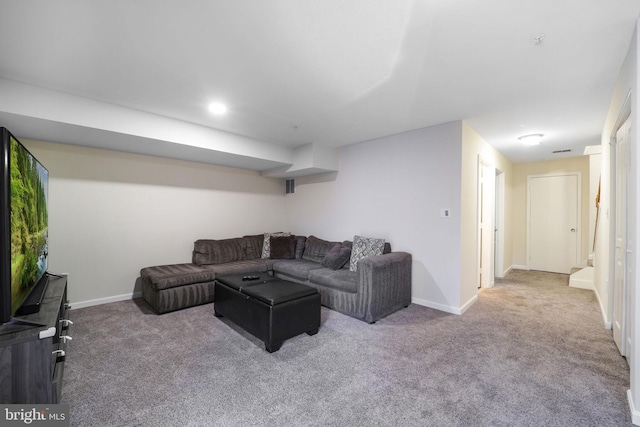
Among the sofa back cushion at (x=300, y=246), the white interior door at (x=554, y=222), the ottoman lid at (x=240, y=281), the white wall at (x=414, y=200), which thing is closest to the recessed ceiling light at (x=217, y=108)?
the ottoman lid at (x=240, y=281)

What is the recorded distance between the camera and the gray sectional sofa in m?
3.22

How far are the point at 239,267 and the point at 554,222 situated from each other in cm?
632

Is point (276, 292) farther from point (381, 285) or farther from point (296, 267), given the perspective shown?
point (296, 267)

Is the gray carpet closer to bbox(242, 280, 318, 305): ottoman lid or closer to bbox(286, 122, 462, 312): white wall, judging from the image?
bbox(242, 280, 318, 305): ottoman lid

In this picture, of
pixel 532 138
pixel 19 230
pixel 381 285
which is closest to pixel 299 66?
pixel 19 230

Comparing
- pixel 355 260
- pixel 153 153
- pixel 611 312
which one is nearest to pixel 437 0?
pixel 355 260

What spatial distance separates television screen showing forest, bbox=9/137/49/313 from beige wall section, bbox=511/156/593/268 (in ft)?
24.8

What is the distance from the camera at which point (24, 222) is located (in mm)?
1750

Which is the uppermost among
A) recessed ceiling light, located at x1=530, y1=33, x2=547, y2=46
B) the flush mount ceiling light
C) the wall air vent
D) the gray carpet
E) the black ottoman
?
recessed ceiling light, located at x1=530, y1=33, x2=547, y2=46

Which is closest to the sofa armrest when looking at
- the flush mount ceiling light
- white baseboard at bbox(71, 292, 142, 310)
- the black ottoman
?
the black ottoman

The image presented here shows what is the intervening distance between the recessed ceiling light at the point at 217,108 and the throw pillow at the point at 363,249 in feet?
8.10

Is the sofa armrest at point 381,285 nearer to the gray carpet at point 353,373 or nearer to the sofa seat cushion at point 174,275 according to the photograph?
the gray carpet at point 353,373

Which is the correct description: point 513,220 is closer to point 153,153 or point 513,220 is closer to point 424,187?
point 424,187

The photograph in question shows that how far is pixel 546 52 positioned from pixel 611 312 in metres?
2.78
